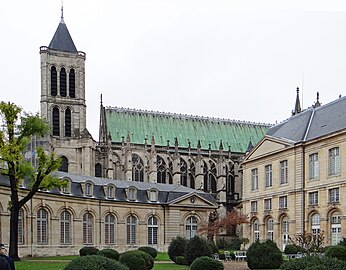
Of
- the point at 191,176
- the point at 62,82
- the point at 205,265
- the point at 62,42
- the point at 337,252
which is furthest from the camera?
the point at 191,176

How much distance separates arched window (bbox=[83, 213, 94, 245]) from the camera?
4197 centimetres

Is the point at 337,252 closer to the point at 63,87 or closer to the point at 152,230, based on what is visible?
the point at 152,230

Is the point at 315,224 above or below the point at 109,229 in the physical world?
above

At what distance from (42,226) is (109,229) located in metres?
7.48

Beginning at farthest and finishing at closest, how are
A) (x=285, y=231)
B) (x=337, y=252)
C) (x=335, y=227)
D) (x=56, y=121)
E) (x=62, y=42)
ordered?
(x=62, y=42)
(x=56, y=121)
(x=285, y=231)
(x=335, y=227)
(x=337, y=252)

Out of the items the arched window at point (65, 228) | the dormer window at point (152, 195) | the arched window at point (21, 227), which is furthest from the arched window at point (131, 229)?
the arched window at point (21, 227)

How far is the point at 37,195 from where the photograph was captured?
1458 inches

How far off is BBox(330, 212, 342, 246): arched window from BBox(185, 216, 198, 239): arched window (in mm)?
12908

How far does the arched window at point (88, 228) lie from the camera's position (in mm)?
41969

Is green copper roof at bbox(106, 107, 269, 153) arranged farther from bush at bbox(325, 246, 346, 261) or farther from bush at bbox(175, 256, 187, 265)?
bush at bbox(325, 246, 346, 261)

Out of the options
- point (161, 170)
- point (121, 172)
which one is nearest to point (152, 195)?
point (121, 172)

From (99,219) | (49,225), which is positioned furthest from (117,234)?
(49,225)

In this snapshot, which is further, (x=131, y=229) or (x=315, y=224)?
(x=131, y=229)

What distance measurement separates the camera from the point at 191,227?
161 feet
